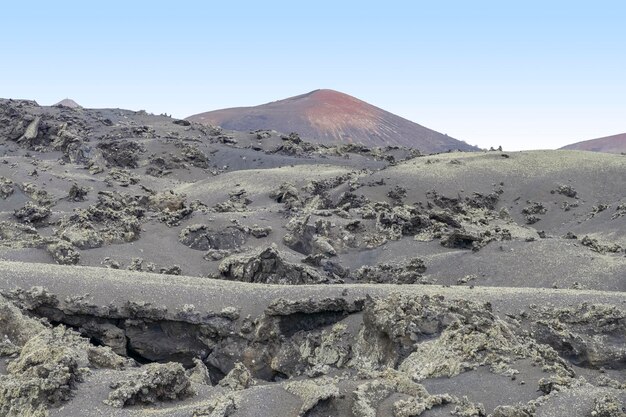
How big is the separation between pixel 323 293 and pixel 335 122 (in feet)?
195

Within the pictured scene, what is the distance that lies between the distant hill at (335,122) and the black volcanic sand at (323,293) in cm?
3710

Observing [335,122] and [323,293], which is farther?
[335,122]

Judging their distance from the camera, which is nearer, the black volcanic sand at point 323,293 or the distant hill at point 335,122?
the black volcanic sand at point 323,293

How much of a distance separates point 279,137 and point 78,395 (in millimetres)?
37135

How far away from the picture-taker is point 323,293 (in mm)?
12156

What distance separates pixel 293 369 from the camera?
11.4 meters

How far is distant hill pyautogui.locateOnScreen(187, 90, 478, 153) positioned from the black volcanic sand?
3710 cm

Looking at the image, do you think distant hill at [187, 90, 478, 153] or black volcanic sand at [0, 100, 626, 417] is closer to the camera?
black volcanic sand at [0, 100, 626, 417]

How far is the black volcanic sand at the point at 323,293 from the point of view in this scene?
8219 mm

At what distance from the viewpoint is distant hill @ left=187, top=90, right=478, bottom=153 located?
2670 inches

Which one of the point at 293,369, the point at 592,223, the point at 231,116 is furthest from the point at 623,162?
the point at 231,116

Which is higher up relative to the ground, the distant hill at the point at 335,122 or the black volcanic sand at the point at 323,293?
the distant hill at the point at 335,122

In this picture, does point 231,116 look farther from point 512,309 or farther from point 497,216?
point 512,309

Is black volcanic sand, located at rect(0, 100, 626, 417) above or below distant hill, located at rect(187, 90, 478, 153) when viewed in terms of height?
below
